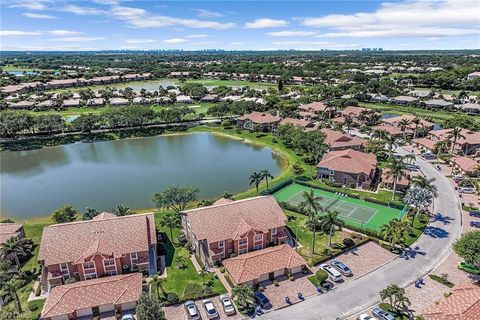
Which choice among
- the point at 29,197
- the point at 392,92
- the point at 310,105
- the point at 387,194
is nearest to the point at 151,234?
the point at 29,197

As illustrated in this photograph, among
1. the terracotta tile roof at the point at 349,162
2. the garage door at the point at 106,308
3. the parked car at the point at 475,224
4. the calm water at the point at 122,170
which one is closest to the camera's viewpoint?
the garage door at the point at 106,308

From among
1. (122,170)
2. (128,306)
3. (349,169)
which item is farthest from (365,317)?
(122,170)

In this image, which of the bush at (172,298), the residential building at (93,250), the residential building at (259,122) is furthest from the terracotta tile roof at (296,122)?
the bush at (172,298)

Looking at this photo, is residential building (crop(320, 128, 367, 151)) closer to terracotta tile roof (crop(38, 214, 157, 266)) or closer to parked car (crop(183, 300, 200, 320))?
terracotta tile roof (crop(38, 214, 157, 266))

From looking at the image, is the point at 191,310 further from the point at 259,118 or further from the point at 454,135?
the point at 259,118

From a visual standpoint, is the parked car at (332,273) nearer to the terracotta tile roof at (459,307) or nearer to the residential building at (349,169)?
the terracotta tile roof at (459,307)

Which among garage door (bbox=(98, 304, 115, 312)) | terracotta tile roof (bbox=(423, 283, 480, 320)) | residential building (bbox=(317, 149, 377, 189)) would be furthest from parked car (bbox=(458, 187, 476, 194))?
garage door (bbox=(98, 304, 115, 312))

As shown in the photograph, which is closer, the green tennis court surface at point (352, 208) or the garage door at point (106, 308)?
the garage door at point (106, 308)

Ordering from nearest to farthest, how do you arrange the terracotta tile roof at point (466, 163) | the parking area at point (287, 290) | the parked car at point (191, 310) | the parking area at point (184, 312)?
1. the parked car at point (191, 310)
2. the parking area at point (184, 312)
3. the parking area at point (287, 290)
4. the terracotta tile roof at point (466, 163)
